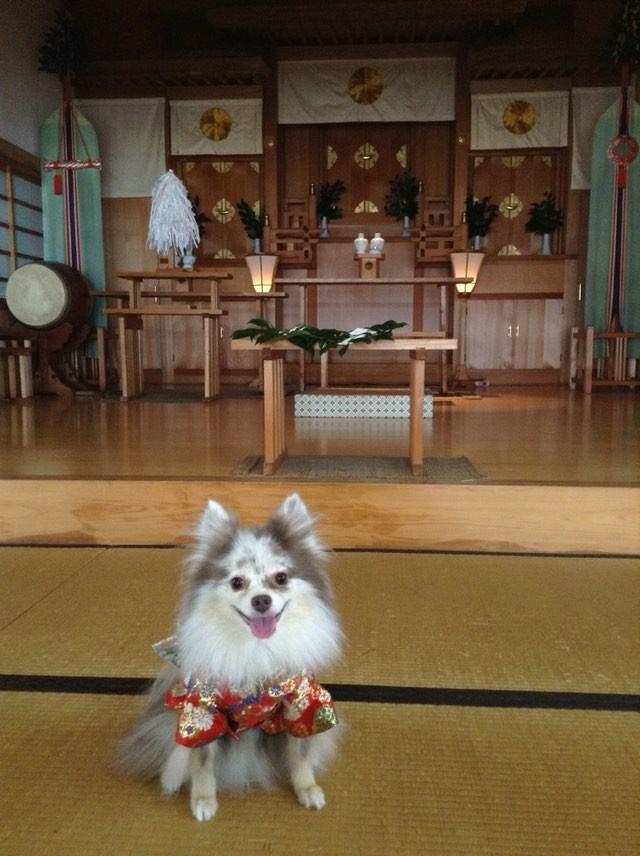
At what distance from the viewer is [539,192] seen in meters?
7.35

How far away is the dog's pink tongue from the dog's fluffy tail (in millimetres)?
263

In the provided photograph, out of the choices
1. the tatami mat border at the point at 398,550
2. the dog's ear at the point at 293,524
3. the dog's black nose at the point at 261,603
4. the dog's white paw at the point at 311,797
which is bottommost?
the dog's white paw at the point at 311,797

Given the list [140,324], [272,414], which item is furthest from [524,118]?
[272,414]

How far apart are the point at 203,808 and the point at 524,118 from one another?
24.6ft

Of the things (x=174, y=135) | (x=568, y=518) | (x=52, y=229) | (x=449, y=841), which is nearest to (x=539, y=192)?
(x=174, y=135)

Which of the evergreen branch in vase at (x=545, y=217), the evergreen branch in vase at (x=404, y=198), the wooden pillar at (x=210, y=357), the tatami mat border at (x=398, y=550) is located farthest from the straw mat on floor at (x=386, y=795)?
the evergreen branch in vase at (x=545, y=217)

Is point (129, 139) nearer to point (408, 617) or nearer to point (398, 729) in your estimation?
point (408, 617)

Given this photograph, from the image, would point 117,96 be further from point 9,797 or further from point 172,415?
point 9,797

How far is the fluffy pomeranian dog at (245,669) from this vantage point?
1.15 m

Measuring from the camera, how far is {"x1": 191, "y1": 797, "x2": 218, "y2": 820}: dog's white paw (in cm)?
114

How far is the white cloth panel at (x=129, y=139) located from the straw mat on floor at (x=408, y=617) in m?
5.86

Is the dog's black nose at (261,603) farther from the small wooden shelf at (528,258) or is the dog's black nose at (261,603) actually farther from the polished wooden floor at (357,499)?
the small wooden shelf at (528,258)

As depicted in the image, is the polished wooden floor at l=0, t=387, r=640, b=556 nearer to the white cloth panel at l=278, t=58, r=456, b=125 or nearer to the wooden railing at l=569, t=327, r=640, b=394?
the wooden railing at l=569, t=327, r=640, b=394

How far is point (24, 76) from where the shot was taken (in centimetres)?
679
